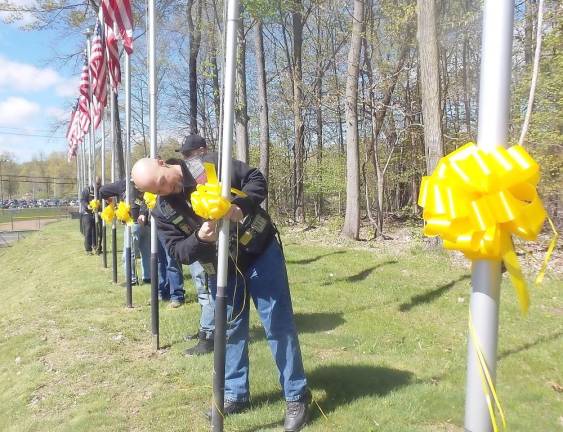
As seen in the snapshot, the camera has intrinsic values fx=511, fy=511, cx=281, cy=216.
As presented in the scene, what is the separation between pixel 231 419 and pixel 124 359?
2032 mm

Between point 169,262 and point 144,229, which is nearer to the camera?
point 169,262

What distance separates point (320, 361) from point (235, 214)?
218 cm

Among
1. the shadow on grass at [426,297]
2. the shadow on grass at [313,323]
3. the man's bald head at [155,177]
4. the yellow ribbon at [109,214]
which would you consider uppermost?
the man's bald head at [155,177]

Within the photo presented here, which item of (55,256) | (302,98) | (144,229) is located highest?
(302,98)

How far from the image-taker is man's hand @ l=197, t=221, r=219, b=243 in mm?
3102

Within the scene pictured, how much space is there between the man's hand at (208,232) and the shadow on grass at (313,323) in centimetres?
254

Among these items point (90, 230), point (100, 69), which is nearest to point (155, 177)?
point (100, 69)

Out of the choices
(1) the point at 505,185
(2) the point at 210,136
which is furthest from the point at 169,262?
(2) the point at 210,136

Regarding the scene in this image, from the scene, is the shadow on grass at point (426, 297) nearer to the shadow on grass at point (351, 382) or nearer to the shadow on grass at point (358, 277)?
the shadow on grass at point (358, 277)

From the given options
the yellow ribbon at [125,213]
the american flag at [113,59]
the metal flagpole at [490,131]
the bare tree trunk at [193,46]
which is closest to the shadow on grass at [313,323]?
the yellow ribbon at [125,213]

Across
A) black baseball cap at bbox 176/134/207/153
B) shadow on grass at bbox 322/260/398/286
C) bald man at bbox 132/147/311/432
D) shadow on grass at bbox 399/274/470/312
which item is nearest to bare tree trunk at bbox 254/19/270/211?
shadow on grass at bbox 322/260/398/286

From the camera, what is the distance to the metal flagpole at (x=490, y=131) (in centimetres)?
166

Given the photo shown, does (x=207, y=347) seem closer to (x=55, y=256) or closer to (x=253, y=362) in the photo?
(x=253, y=362)

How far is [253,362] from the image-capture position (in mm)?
4762
